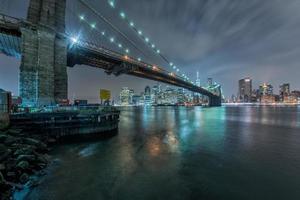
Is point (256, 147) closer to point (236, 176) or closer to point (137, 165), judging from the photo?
point (236, 176)

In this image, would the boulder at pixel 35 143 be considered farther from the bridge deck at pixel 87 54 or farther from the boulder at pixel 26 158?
the bridge deck at pixel 87 54

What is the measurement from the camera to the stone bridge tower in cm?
2073

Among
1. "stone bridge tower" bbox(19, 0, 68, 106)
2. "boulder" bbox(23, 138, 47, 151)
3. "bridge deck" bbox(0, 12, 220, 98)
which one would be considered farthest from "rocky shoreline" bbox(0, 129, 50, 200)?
"bridge deck" bbox(0, 12, 220, 98)

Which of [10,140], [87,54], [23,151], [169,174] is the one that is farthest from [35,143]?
[87,54]

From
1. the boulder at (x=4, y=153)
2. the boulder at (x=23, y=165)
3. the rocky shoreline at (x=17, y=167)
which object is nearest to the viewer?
the rocky shoreline at (x=17, y=167)

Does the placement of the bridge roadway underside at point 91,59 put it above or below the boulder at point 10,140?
above

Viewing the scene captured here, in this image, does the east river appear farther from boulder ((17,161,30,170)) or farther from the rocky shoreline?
boulder ((17,161,30,170))

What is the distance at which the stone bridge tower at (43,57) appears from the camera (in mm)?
20734

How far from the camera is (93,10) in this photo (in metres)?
43.2

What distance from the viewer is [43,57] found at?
71.5 feet

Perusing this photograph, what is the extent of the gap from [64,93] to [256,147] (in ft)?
75.7

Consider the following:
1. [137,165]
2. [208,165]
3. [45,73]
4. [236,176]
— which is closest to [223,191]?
[236,176]

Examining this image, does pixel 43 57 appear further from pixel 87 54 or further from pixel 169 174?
pixel 169 174

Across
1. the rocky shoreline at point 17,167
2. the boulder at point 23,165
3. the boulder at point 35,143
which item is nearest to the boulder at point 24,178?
the rocky shoreline at point 17,167
